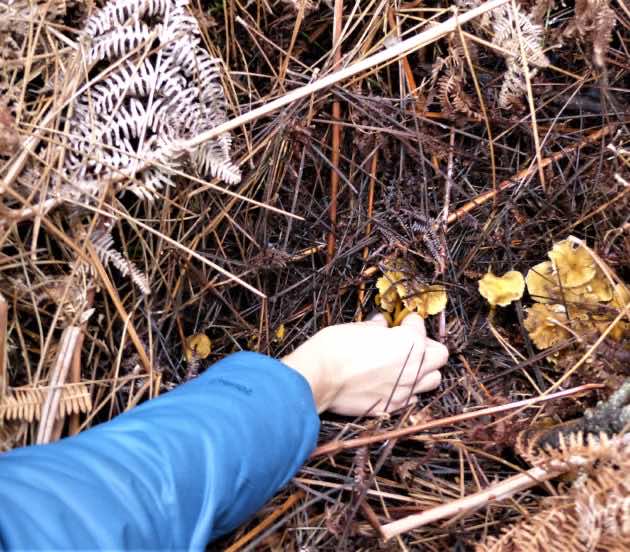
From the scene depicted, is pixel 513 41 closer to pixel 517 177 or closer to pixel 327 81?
pixel 517 177

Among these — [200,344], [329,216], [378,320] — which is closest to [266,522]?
[200,344]

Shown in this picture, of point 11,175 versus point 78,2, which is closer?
point 11,175

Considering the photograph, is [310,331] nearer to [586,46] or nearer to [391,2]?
[391,2]

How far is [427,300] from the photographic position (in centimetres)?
162

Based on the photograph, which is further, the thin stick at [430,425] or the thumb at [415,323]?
the thumb at [415,323]

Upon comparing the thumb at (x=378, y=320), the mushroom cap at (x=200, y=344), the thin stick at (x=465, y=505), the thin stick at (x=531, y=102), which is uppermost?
the thin stick at (x=531, y=102)

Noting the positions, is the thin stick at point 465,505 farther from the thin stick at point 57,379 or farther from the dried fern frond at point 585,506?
the thin stick at point 57,379

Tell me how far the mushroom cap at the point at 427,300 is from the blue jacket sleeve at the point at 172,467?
0.42 m

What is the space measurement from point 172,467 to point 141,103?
0.86 meters

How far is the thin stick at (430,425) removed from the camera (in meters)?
1.37

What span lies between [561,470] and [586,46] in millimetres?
1010

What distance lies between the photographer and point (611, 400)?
127cm

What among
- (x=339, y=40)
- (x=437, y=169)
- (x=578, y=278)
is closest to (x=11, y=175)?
(x=339, y=40)

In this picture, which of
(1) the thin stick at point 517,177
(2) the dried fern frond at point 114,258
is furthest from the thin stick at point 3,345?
(1) the thin stick at point 517,177
